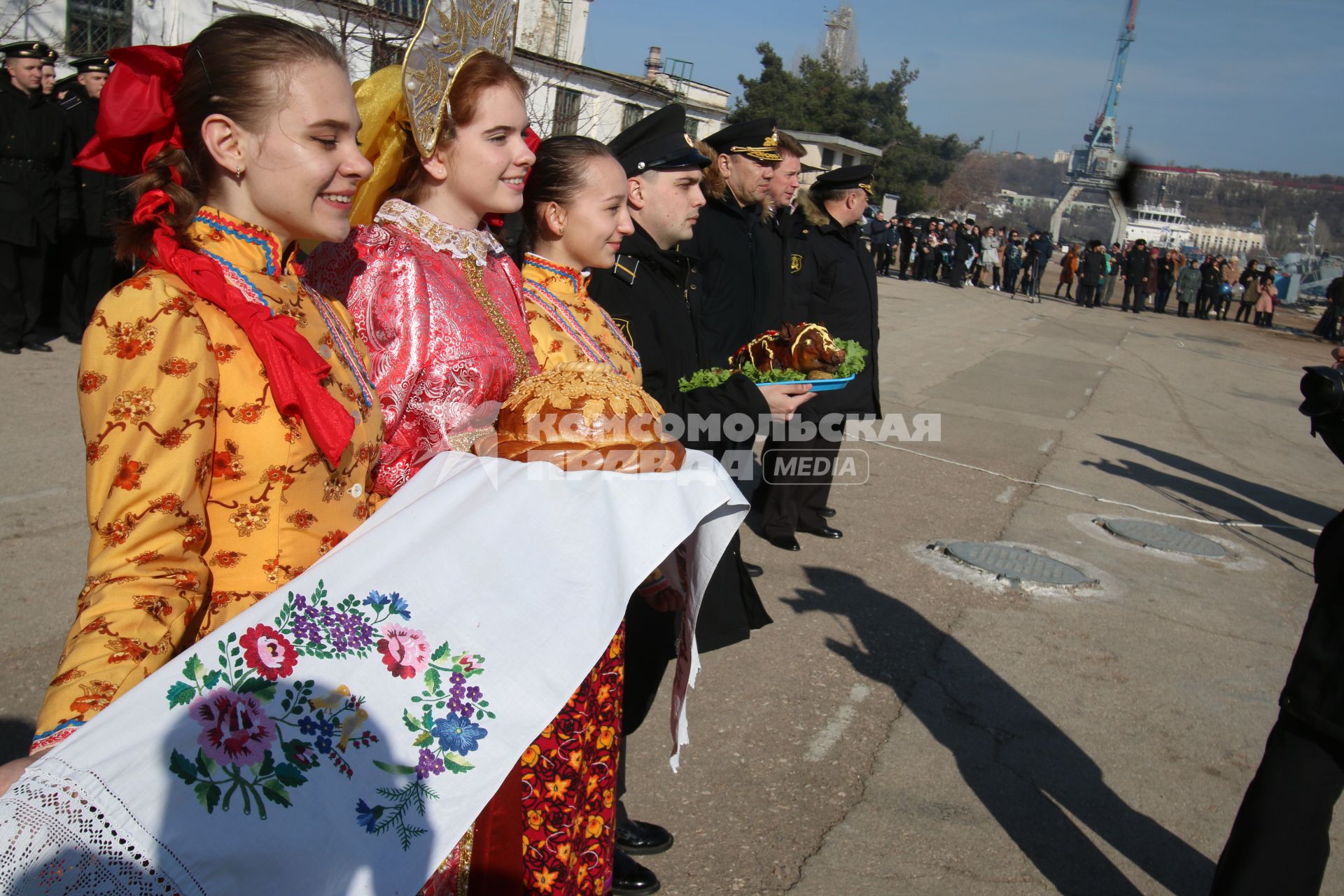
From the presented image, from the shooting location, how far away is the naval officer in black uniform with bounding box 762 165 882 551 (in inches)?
251

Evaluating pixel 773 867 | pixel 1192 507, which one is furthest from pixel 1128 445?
pixel 773 867

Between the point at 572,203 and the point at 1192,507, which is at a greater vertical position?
the point at 572,203

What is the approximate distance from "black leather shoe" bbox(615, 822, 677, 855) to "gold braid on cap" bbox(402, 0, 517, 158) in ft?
7.15

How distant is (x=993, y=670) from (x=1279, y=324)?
111 feet

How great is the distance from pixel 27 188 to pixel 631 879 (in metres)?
8.18

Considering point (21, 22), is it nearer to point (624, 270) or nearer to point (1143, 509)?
point (624, 270)

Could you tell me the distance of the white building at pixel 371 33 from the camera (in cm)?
994

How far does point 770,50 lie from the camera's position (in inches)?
2117

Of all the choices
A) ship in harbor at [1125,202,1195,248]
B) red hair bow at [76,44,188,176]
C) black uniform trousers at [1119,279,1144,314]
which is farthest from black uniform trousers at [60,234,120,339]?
ship in harbor at [1125,202,1195,248]

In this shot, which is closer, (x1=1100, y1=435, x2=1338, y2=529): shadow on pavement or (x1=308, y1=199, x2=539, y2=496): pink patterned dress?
(x1=308, y1=199, x2=539, y2=496): pink patterned dress

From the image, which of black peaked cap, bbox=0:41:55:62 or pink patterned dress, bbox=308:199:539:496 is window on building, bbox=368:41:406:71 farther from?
pink patterned dress, bbox=308:199:539:496

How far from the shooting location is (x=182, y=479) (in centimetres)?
148

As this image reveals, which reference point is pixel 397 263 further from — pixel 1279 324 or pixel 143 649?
pixel 1279 324

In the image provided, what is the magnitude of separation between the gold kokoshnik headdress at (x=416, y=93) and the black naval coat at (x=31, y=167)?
7581 mm
